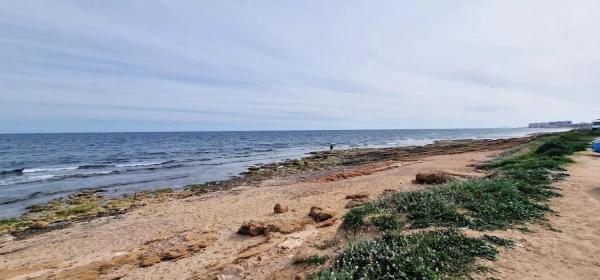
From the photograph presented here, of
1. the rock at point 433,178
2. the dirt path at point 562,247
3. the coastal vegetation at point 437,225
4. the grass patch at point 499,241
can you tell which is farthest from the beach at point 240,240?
the rock at point 433,178

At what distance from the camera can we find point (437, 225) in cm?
701

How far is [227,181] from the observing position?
982 inches

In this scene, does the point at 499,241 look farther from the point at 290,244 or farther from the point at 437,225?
the point at 290,244

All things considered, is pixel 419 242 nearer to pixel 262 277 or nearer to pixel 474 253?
pixel 474 253

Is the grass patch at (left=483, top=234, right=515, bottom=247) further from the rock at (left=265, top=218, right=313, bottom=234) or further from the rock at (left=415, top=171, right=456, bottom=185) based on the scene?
the rock at (left=415, top=171, right=456, bottom=185)

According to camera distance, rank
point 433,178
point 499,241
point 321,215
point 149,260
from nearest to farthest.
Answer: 1. point 499,241
2. point 149,260
3. point 321,215
4. point 433,178

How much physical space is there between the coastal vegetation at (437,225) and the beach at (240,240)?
388 millimetres

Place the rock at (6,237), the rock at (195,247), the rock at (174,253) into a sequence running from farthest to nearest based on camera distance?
the rock at (6,237)
the rock at (195,247)
the rock at (174,253)

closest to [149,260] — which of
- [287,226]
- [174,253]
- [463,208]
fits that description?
[174,253]

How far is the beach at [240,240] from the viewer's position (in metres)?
6.02

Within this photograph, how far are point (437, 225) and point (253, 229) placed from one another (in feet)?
17.4

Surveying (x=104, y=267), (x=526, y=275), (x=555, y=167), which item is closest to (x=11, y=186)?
(x=104, y=267)

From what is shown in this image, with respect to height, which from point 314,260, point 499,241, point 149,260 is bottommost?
point 149,260

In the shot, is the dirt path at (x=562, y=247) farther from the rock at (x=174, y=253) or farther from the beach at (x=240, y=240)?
the rock at (x=174, y=253)
